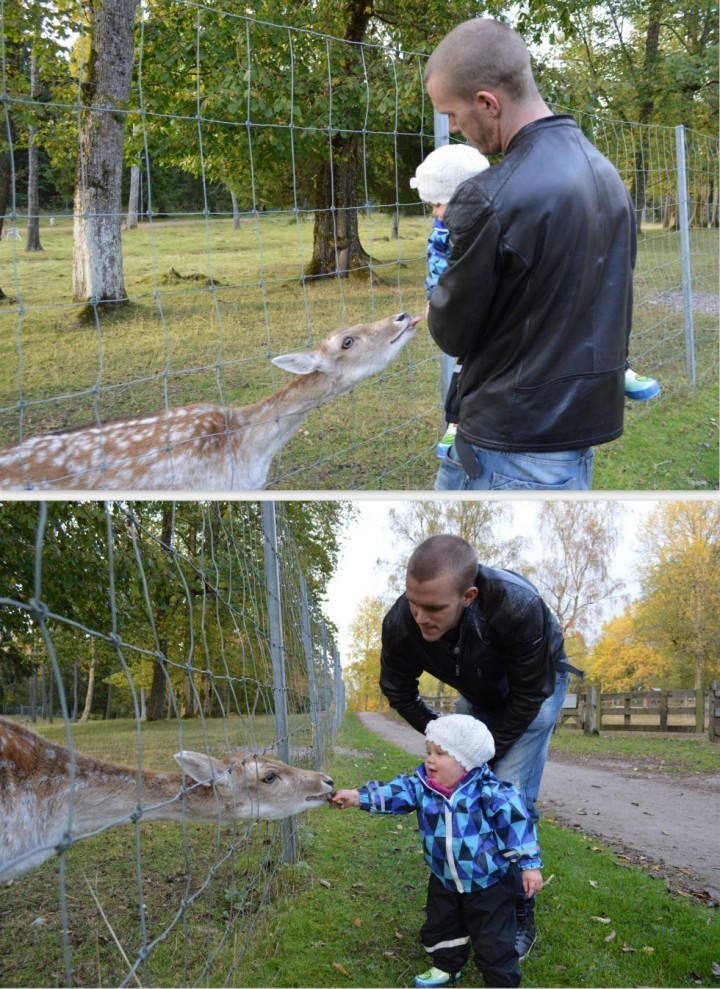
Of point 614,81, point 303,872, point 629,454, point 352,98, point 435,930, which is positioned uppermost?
point 614,81

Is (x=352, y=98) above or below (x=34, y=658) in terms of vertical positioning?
above

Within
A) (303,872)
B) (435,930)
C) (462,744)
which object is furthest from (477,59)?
(303,872)

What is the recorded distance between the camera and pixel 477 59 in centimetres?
230

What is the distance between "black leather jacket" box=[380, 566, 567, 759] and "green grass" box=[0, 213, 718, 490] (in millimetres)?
1844

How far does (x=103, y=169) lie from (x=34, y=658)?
3.05m

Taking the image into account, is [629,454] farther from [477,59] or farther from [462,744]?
[477,59]

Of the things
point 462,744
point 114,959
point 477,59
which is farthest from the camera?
point 114,959

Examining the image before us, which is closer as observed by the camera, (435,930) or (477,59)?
(477,59)

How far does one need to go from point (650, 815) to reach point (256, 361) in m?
4.32

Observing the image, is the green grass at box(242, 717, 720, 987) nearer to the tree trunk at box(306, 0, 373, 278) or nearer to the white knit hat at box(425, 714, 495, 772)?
the white knit hat at box(425, 714, 495, 772)

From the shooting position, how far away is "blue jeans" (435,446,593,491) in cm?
253

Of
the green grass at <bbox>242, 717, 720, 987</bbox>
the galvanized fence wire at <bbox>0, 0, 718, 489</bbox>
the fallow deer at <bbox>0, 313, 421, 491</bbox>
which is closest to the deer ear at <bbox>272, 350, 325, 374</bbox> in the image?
the fallow deer at <bbox>0, 313, 421, 491</bbox>

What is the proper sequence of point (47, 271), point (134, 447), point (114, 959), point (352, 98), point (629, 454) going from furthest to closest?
point (629, 454) → point (47, 271) → point (352, 98) → point (134, 447) → point (114, 959)

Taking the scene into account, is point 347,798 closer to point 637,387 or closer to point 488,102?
point 637,387
